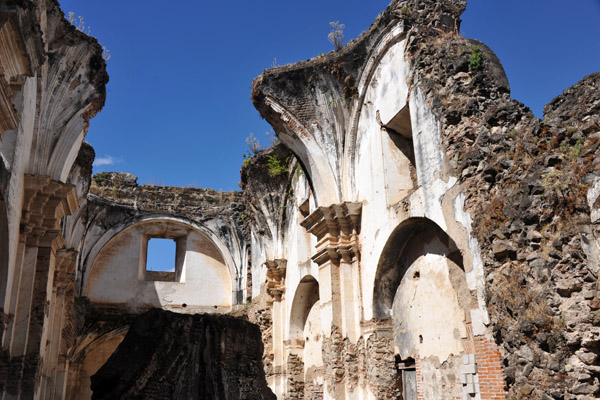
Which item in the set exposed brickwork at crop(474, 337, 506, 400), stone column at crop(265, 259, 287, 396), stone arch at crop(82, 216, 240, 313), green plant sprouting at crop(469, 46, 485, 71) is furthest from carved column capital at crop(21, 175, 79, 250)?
stone arch at crop(82, 216, 240, 313)

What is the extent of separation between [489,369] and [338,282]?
4.31m

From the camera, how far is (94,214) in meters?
18.6

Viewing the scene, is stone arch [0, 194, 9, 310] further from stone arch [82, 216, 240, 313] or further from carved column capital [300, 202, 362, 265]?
stone arch [82, 216, 240, 313]

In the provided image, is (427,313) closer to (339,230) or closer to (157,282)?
(339,230)

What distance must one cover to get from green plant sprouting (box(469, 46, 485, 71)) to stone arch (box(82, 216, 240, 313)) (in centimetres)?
1310

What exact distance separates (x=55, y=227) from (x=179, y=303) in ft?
31.4

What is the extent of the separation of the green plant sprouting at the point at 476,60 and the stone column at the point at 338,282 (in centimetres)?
356

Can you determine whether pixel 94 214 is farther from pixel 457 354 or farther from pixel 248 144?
pixel 457 354

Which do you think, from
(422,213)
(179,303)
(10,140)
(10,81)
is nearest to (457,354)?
(422,213)

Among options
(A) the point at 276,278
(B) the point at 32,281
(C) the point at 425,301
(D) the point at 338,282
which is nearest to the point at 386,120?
(D) the point at 338,282

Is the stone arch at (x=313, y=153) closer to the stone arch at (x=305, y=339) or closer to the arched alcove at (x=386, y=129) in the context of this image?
the arched alcove at (x=386, y=129)

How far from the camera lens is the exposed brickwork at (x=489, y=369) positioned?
6.30 m

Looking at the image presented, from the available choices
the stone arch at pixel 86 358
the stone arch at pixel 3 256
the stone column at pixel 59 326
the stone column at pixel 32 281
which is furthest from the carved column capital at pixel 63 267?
the stone arch at pixel 3 256

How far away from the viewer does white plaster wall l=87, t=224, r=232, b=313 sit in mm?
18453
